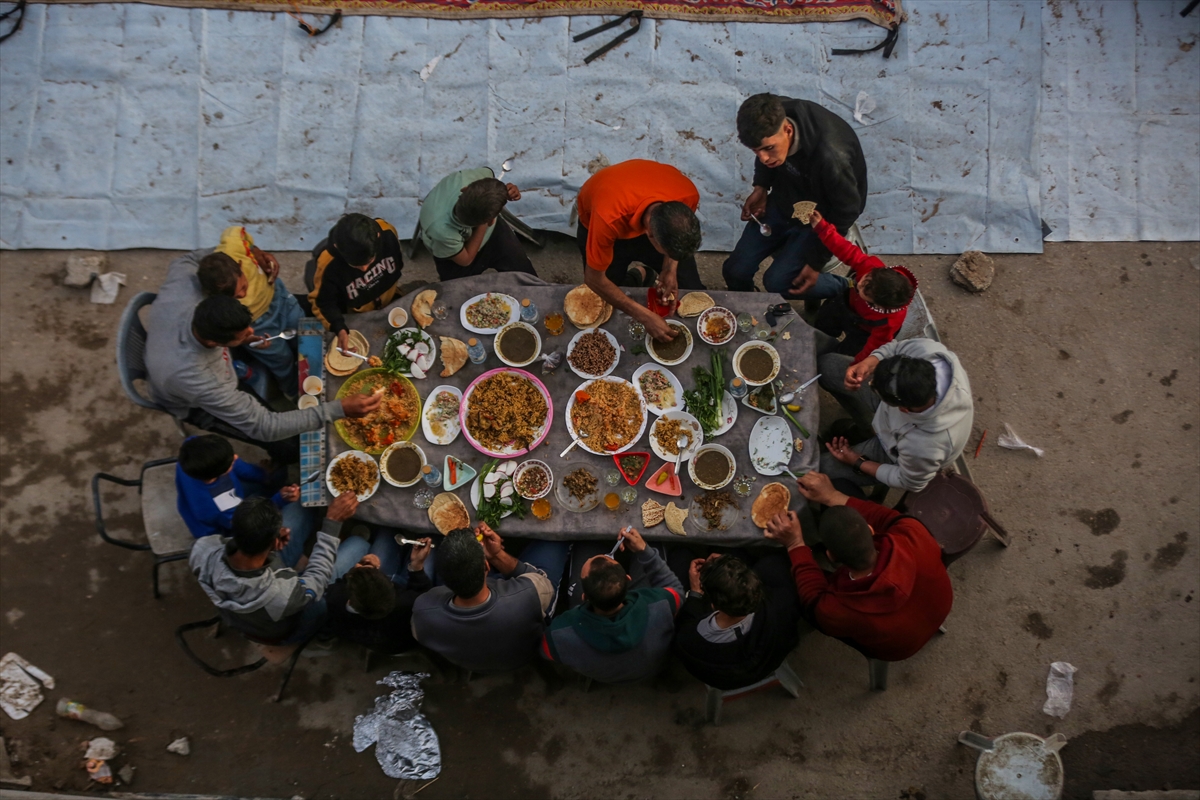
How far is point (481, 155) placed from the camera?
665cm

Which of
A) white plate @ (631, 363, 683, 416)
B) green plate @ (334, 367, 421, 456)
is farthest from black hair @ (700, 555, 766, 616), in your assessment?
green plate @ (334, 367, 421, 456)

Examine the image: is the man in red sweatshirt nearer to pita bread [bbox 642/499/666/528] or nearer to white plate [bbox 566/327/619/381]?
pita bread [bbox 642/499/666/528]

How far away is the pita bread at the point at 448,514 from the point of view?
482 cm

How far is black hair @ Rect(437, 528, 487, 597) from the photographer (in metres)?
4.16

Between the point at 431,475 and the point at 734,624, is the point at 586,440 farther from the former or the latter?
the point at 734,624

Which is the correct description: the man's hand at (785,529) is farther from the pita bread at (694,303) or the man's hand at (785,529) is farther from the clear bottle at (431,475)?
the clear bottle at (431,475)

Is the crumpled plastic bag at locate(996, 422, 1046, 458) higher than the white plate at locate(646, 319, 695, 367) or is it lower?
lower

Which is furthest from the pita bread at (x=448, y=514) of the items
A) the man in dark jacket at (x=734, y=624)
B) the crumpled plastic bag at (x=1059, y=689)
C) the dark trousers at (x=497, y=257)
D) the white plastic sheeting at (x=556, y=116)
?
the crumpled plastic bag at (x=1059, y=689)

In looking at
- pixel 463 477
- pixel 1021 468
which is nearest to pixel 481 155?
pixel 463 477

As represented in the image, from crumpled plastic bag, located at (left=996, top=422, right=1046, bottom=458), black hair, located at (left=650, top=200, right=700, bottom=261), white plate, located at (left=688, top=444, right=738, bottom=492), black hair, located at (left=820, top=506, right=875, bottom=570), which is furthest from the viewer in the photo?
crumpled plastic bag, located at (left=996, top=422, right=1046, bottom=458)

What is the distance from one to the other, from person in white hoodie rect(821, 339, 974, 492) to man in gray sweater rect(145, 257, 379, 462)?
3.33 m

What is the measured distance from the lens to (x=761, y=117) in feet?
15.1

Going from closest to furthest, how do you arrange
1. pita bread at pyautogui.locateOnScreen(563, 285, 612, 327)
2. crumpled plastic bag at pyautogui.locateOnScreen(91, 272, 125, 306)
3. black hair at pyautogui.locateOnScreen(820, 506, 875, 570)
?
black hair at pyautogui.locateOnScreen(820, 506, 875, 570)
pita bread at pyautogui.locateOnScreen(563, 285, 612, 327)
crumpled plastic bag at pyautogui.locateOnScreen(91, 272, 125, 306)

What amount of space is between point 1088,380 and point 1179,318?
1.00 m
